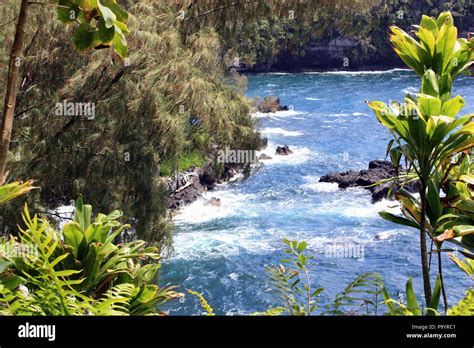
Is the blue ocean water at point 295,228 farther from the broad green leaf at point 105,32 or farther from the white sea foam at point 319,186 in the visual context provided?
the broad green leaf at point 105,32

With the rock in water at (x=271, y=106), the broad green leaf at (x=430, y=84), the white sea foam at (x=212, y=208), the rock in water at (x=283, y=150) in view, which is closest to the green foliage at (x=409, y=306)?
the broad green leaf at (x=430, y=84)

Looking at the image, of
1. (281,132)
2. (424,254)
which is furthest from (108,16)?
(281,132)

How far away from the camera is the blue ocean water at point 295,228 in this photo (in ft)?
36.3

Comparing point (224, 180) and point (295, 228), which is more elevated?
point (224, 180)

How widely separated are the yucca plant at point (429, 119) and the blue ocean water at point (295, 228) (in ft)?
9.17

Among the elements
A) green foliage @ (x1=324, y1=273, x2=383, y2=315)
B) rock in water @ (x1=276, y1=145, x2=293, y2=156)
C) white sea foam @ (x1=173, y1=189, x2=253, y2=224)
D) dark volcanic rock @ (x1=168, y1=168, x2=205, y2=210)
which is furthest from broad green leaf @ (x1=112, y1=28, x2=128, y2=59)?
rock in water @ (x1=276, y1=145, x2=293, y2=156)

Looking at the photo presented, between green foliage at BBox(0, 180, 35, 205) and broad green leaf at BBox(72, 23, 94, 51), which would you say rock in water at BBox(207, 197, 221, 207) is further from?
green foliage at BBox(0, 180, 35, 205)

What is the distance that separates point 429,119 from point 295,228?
39.7ft

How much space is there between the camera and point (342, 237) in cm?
Result: 1382

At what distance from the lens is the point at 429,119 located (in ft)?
7.55

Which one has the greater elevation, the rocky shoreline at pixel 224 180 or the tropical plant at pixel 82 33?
the tropical plant at pixel 82 33

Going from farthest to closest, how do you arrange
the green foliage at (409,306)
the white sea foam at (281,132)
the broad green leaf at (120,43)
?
the white sea foam at (281,132), the broad green leaf at (120,43), the green foliage at (409,306)

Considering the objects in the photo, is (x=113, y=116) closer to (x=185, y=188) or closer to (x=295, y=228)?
(x=295, y=228)
